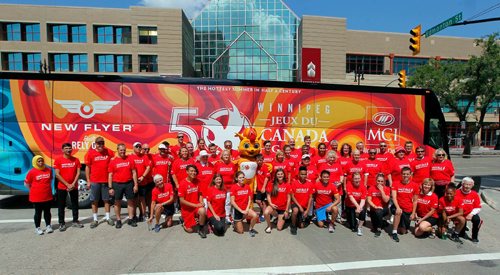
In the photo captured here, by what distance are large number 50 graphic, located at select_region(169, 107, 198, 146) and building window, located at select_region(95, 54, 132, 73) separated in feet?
113

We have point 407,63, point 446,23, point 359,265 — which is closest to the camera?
point 359,265

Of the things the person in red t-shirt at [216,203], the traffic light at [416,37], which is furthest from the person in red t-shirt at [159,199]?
the traffic light at [416,37]

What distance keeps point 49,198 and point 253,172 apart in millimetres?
3981

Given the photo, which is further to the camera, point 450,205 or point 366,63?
point 366,63

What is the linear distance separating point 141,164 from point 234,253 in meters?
2.83

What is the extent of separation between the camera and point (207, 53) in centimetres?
4741

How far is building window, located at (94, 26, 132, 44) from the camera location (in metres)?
38.2

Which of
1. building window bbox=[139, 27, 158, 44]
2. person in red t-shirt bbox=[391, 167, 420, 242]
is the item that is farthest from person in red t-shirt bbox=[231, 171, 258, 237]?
building window bbox=[139, 27, 158, 44]

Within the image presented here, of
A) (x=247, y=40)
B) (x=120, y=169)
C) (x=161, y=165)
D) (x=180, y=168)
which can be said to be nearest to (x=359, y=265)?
(x=180, y=168)

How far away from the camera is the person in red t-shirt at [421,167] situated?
22.0ft

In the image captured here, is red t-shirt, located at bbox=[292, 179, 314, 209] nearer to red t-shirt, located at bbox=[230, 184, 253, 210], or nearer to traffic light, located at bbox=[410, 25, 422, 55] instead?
red t-shirt, located at bbox=[230, 184, 253, 210]

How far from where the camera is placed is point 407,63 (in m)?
44.9

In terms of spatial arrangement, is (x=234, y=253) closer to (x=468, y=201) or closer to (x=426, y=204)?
(x=426, y=204)

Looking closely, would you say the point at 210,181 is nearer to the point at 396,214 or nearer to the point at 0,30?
the point at 396,214
